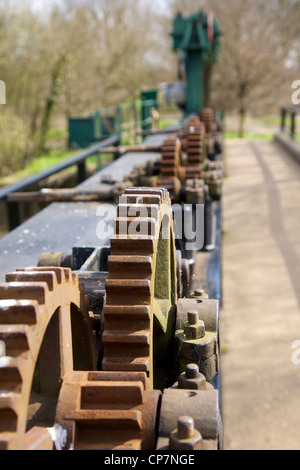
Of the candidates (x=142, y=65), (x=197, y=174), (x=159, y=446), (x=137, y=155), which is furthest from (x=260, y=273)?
(x=142, y=65)

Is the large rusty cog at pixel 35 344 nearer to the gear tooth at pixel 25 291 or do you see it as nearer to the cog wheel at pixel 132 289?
the gear tooth at pixel 25 291

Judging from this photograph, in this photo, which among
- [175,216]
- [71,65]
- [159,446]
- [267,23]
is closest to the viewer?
[159,446]

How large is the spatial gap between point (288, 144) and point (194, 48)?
4306mm

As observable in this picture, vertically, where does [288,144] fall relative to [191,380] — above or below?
below

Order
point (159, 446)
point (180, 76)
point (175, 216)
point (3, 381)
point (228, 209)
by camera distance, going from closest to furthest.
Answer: point (3, 381)
point (159, 446)
point (175, 216)
point (228, 209)
point (180, 76)

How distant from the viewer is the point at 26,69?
66.0 ft

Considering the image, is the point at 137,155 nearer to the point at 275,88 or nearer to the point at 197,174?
the point at 197,174

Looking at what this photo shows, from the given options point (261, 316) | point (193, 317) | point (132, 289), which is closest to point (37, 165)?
point (261, 316)

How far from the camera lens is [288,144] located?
13.9 metres

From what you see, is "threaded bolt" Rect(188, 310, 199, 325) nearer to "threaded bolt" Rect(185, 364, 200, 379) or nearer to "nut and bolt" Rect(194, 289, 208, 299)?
"threaded bolt" Rect(185, 364, 200, 379)

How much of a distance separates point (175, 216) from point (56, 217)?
1.08 metres

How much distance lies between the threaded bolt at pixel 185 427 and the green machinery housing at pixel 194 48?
10340 mm

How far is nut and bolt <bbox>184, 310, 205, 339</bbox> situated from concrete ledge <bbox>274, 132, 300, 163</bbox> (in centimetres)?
1106

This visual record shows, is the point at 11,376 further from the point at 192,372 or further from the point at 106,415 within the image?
the point at 192,372
